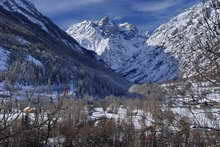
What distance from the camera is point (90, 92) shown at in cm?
18762

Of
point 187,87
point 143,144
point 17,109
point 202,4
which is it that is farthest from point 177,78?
point 143,144

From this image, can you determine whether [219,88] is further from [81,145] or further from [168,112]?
[81,145]

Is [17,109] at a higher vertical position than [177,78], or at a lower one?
lower

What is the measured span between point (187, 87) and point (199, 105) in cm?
31

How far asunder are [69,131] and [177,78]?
66.3 metres

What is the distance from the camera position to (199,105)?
480 cm

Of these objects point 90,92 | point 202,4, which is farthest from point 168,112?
point 90,92

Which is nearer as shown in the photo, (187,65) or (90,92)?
(187,65)

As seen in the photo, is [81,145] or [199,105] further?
[81,145]

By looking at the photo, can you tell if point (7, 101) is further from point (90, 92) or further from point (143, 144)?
point (90, 92)

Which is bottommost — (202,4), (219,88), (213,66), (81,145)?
(81,145)

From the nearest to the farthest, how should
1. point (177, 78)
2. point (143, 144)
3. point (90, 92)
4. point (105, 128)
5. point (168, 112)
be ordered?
point (177, 78) < point (168, 112) < point (143, 144) < point (105, 128) < point (90, 92)

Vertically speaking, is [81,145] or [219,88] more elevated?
[219,88]

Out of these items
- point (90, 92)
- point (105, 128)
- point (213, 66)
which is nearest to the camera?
point (213, 66)
